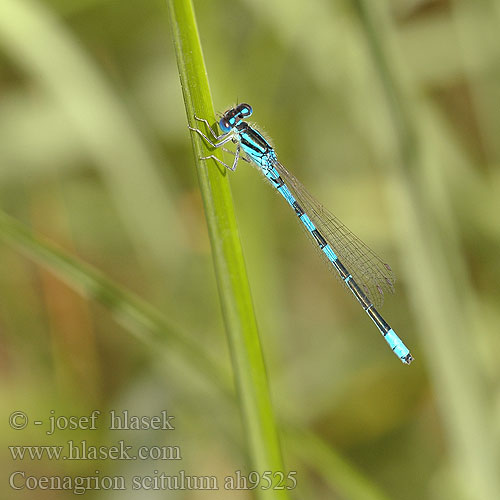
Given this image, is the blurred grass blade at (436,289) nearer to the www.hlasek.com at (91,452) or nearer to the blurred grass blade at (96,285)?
the blurred grass blade at (96,285)

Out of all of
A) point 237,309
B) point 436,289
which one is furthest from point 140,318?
point 436,289

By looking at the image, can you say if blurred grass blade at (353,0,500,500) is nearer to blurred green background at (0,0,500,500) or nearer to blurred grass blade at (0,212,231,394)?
blurred green background at (0,0,500,500)

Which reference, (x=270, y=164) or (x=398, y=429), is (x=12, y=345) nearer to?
(x=270, y=164)

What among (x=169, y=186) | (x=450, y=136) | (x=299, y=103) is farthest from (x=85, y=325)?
(x=450, y=136)

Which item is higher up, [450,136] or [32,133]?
[32,133]

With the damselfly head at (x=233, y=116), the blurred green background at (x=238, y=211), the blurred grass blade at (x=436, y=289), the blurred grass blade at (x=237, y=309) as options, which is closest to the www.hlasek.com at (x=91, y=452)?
the blurred green background at (x=238, y=211)

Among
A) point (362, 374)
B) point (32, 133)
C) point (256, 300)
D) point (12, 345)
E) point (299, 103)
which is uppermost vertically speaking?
point (299, 103)
